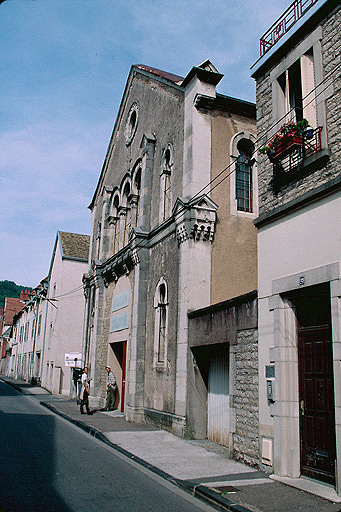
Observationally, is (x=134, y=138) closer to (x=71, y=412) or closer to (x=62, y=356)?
(x=71, y=412)

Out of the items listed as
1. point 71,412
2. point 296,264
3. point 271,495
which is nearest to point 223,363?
point 296,264

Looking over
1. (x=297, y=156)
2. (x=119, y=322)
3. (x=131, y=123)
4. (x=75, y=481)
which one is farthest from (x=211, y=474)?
(x=131, y=123)

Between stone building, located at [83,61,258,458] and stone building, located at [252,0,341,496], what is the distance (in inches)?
37.3

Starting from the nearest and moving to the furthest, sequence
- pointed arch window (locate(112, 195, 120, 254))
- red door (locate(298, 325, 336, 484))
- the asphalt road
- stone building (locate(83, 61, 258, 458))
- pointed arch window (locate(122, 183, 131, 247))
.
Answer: the asphalt road, red door (locate(298, 325, 336, 484)), stone building (locate(83, 61, 258, 458)), pointed arch window (locate(122, 183, 131, 247)), pointed arch window (locate(112, 195, 120, 254))

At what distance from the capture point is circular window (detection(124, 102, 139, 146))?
2011 centimetres

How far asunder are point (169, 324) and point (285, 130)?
7.29m

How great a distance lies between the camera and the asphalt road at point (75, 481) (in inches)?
250

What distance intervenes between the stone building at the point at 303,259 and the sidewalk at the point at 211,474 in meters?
0.56

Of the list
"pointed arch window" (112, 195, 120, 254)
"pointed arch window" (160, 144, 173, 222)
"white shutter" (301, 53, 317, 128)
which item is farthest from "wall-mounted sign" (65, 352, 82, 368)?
"white shutter" (301, 53, 317, 128)

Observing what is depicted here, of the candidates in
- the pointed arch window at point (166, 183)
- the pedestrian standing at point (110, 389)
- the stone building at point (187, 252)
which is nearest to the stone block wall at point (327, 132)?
the stone building at point (187, 252)

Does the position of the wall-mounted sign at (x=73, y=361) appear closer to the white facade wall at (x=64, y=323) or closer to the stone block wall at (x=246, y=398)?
the white facade wall at (x=64, y=323)

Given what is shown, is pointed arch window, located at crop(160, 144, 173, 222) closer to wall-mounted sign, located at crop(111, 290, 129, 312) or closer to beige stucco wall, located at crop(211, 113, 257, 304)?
beige stucco wall, located at crop(211, 113, 257, 304)

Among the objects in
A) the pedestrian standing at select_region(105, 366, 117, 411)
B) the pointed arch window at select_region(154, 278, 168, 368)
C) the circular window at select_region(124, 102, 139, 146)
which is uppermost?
the circular window at select_region(124, 102, 139, 146)

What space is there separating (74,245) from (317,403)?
96.0 ft
